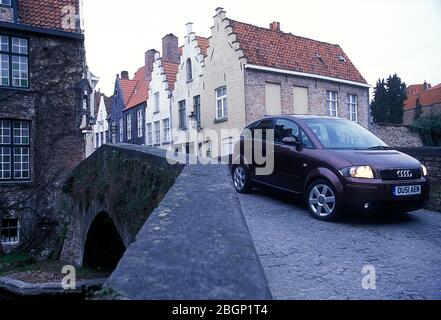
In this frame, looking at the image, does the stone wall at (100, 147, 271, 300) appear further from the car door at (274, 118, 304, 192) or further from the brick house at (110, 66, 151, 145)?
the brick house at (110, 66, 151, 145)

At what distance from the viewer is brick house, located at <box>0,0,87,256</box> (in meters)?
14.9

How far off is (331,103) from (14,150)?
1819 cm

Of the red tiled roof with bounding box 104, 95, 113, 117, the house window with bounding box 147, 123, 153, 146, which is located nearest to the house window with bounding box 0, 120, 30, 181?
the house window with bounding box 147, 123, 153, 146

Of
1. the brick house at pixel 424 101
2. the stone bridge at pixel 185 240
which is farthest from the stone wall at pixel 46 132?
the brick house at pixel 424 101

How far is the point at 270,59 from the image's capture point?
71.4 feet

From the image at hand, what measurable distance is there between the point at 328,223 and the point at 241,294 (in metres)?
4.58

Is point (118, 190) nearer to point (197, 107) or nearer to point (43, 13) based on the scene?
point (43, 13)

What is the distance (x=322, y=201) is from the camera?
630 cm

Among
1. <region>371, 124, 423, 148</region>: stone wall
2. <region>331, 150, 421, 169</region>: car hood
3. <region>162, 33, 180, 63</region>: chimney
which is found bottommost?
<region>331, 150, 421, 169</region>: car hood

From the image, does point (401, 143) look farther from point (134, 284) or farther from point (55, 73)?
point (134, 284)

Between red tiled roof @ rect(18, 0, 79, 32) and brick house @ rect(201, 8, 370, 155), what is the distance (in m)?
8.88

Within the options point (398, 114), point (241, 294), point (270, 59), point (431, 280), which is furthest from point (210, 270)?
point (398, 114)

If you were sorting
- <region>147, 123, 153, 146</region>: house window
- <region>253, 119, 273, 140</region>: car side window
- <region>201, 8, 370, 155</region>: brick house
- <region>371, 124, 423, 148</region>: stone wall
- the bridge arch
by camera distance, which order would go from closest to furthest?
<region>253, 119, 273, 140</region>: car side window → the bridge arch → <region>201, 8, 370, 155</region>: brick house → <region>371, 124, 423, 148</region>: stone wall → <region>147, 123, 153, 146</region>: house window

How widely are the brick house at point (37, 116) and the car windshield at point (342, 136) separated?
11734 mm
